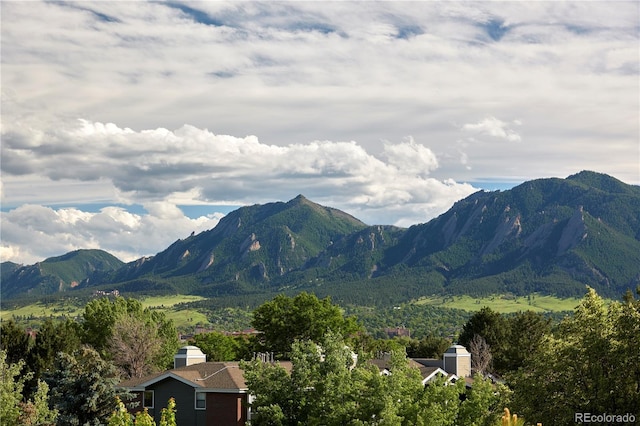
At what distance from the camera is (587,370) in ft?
121

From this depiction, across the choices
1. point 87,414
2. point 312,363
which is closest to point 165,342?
point 87,414

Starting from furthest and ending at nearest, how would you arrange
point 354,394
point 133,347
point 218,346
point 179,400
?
point 218,346
point 133,347
point 179,400
point 354,394

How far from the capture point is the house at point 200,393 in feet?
189

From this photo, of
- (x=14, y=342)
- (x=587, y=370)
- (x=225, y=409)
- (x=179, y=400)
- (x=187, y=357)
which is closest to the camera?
(x=587, y=370)

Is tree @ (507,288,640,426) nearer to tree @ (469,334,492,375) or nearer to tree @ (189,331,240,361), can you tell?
tree @ (469,334,492,375)

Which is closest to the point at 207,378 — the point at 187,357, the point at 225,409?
the point at 225,409

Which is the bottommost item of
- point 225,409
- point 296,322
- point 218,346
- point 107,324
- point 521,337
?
point 225,409

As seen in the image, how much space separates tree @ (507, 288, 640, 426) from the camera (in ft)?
116

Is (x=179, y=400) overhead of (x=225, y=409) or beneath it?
overhead

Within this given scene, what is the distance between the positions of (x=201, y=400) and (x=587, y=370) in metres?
30.8

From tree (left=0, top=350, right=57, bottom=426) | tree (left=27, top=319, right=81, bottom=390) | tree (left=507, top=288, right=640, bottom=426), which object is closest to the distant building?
tree (left=0, top=350, right=57, bottom=426)

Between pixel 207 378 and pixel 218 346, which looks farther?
pixel 218 346

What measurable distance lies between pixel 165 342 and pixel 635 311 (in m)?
70.9

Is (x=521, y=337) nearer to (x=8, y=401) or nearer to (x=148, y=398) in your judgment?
(x=148, y=398)
